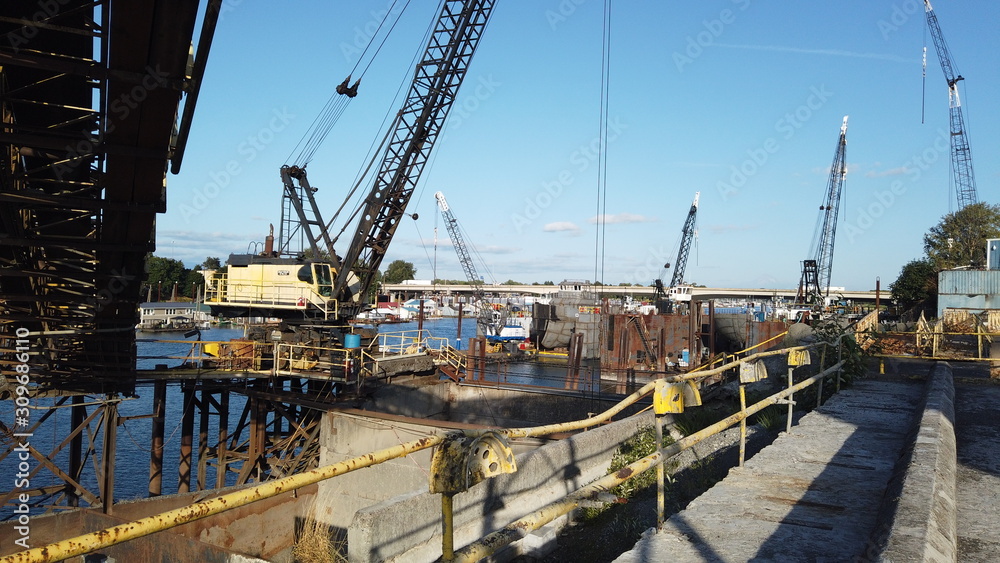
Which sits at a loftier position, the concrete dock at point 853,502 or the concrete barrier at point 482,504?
the concrete dock at point 853,502

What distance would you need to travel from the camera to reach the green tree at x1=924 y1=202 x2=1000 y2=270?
63.0m

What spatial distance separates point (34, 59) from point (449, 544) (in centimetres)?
585

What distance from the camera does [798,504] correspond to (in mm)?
5094

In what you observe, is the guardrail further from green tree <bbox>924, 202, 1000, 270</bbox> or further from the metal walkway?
green tree <bbox>924, 202, 1000, 270</bbox>

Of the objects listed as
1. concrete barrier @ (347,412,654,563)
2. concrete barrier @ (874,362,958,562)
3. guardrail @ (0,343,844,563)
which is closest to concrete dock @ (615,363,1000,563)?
concrete barrier @ (874,362,958,562)

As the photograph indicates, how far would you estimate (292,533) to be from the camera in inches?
549

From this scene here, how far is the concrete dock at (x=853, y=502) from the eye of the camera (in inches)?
149

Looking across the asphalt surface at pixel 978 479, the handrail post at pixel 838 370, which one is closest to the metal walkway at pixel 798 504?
the asphalt surface at pixel 978 479

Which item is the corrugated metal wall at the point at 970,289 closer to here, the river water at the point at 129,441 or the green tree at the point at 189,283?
the river water at the point at 129,441

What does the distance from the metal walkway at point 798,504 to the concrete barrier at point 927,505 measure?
0.63ft

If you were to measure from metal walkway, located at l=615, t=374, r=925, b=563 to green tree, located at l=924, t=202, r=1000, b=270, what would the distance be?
65.4 metres

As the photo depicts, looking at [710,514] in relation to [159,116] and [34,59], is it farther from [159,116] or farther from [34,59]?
[34,59]

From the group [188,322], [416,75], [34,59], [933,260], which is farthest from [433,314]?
[34,59]

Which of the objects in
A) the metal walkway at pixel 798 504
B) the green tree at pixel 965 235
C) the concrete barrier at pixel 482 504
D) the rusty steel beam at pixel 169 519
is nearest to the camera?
the rusty steel beam at pixel 169 519
